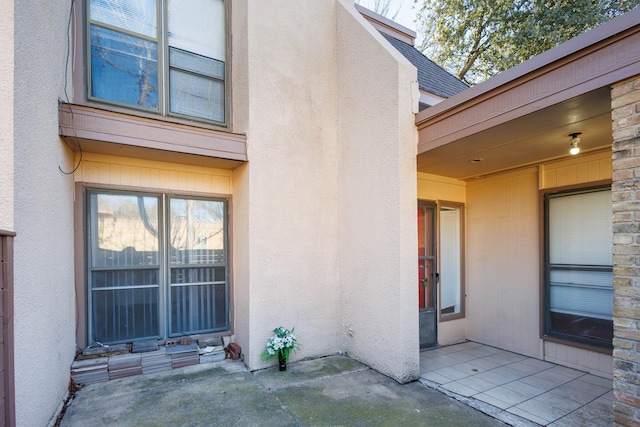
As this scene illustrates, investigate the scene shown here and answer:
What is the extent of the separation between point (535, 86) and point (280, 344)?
149 inches

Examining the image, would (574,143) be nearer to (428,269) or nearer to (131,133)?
(428,269)

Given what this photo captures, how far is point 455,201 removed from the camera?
5.86 meters

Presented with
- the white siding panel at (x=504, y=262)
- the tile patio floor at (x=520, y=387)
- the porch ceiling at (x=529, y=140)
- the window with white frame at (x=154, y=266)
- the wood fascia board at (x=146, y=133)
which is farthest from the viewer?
the white siding panel at (x=504, y=262)

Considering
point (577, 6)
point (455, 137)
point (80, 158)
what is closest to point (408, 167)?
point (455, 137)

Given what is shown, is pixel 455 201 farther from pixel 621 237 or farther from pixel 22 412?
pixel 22 412

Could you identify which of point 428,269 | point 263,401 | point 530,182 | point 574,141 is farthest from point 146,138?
point 530,182

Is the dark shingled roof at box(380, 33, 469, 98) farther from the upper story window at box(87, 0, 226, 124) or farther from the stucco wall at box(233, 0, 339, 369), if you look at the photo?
the upper story window at box(87, 0, 226, 124)

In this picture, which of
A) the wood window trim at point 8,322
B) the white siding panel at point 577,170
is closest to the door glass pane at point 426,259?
the white siding panel at point 577,170

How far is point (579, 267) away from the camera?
4.53 meters

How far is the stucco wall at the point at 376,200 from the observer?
402 centimetres

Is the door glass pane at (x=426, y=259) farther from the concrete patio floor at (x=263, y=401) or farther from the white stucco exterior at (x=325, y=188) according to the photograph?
the concrete patio floor at (x=263, y=401)

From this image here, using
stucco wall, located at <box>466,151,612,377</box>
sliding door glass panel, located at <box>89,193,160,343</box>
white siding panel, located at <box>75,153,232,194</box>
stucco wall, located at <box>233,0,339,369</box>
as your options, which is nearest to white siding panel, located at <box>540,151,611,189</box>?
stucco wall, located at <box>466,151,612,377</box>

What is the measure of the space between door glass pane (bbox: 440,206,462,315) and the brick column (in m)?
3.32

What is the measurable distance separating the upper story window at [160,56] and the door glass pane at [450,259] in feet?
13.1
